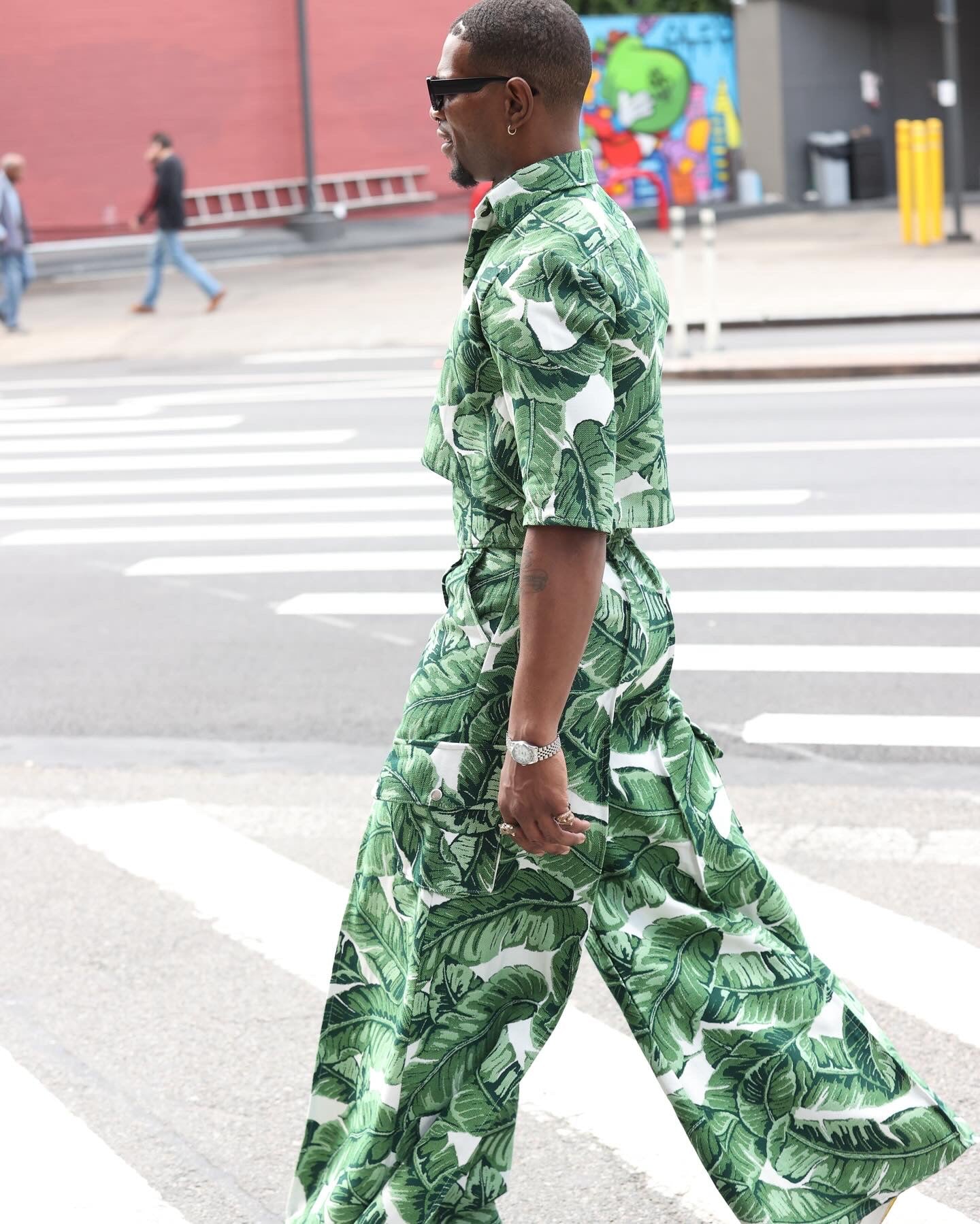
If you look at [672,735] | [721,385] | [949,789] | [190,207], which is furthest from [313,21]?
[672,735]

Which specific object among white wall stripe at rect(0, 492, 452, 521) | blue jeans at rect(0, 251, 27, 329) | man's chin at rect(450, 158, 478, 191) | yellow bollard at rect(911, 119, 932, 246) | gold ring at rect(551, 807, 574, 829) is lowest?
white wall stripe at rect(0, 492, 452, 521)

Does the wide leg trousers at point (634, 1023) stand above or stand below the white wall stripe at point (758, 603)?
above

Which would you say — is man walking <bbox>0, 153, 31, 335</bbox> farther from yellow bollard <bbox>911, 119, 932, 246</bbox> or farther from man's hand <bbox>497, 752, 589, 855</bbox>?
man's hand <bbox>497, 752, 589, 855</bbox>

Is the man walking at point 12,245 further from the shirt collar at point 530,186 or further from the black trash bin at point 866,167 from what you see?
the shirt collar at point 530,186

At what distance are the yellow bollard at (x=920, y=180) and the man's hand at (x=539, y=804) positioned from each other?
70.9 ft

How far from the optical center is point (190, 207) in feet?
96.9

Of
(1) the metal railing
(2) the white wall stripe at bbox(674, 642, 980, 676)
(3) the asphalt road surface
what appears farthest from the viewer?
(1) the metal railing

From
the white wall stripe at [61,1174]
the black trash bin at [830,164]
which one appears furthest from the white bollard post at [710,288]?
the black trash bin at [830,164]

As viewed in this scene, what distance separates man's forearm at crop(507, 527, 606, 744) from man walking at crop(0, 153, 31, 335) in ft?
61.8

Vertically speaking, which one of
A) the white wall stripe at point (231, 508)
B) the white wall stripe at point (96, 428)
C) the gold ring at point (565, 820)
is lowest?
the white wall stripe at point (231, 508)

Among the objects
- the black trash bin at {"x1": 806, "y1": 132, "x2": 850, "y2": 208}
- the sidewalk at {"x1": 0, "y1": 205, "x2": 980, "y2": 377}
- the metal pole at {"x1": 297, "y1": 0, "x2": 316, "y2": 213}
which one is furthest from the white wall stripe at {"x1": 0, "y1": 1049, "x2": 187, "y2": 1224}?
the black trash bin at {"x1": 806, "y1": 132, "x2": 850, "y2": 208}

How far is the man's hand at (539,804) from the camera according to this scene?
2.64m

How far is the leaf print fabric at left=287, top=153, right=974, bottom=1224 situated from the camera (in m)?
2.72

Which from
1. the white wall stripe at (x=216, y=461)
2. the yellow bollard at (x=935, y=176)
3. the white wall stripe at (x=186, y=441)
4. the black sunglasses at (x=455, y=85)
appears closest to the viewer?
the black sunglasses at (x=455, y=85)
